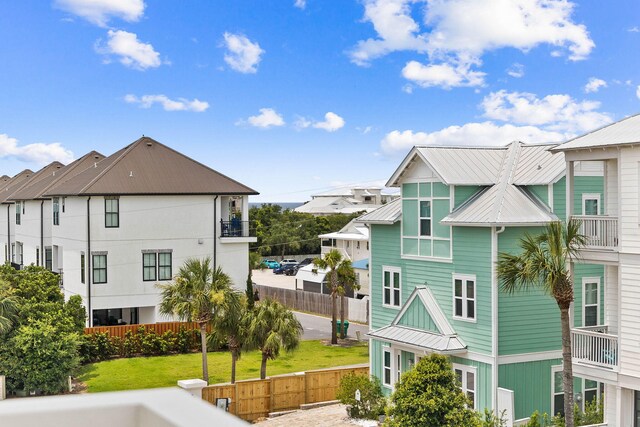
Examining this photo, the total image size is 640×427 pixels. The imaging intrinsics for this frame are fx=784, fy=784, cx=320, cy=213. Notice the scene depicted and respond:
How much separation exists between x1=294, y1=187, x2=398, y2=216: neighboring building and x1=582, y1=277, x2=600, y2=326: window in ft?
273

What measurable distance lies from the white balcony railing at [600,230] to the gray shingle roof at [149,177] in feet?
83.9

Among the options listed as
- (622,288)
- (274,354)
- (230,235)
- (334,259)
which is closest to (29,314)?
(274,354)

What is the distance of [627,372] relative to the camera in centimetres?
1816

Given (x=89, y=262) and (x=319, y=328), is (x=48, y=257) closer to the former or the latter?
(x=89, y=262)

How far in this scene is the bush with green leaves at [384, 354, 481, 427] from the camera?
2039 cm

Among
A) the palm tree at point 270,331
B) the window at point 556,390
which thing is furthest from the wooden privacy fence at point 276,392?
the window at point 556,390

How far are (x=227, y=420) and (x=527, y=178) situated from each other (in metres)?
24.3

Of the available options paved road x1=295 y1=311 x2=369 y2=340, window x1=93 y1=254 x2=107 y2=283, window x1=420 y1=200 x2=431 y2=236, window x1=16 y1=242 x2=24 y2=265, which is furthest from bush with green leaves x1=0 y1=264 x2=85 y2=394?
window x1=16 y1=242 x2=24 y2=265

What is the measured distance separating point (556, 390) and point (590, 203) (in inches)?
240

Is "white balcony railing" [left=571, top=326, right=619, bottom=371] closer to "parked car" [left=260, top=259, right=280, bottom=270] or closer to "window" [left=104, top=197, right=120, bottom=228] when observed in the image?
"window" [left=104, top=197, right=120, bottom=228]

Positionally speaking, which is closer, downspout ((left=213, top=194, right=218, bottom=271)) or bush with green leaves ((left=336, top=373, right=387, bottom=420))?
bush with green leaves ((left=336, top=373, right=387, bottom=420))

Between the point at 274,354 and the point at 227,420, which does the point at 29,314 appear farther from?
the point at 227,420

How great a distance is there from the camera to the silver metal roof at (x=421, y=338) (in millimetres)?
24853

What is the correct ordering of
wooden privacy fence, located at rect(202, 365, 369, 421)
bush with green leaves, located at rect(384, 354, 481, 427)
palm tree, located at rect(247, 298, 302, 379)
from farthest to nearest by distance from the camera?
palm tree, located at rect(247, 298, 302, 379) < wooden privacy fence, located at rect(202, 365, 369, 421) < bush with green leaves, located at rect(384, 354, 481, 427)
